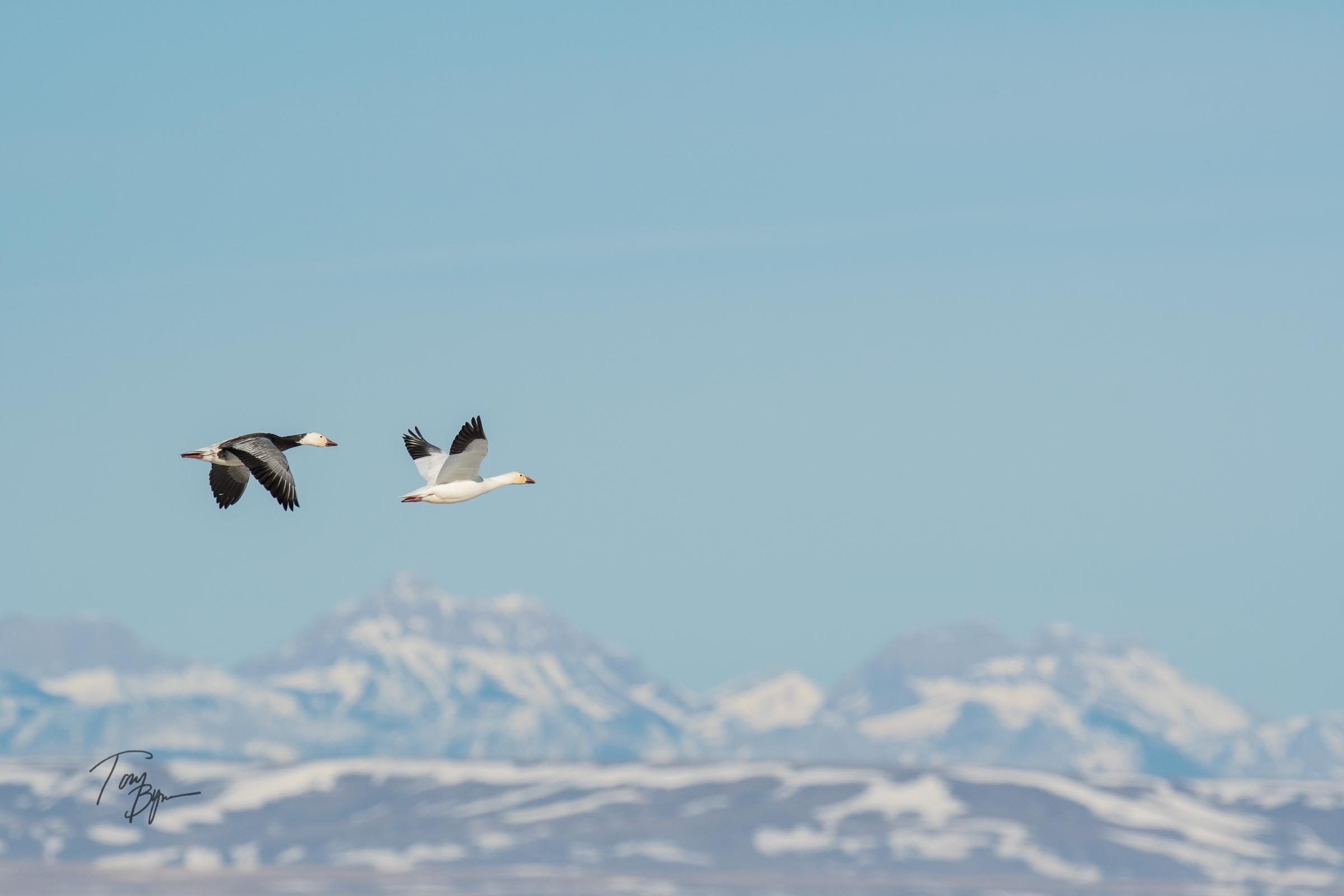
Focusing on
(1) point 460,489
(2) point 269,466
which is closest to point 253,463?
(2) point 269,466

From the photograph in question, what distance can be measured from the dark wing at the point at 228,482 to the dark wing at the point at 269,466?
146cm

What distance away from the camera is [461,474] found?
2093 inches

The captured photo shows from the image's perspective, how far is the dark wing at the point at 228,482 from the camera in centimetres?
5059

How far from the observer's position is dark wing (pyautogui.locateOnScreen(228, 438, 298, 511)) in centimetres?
4612

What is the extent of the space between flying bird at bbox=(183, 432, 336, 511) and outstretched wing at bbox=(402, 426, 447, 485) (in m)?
2.56

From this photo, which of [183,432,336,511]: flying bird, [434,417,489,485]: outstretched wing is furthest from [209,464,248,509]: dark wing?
[434,417,489,485]: outstretched wing

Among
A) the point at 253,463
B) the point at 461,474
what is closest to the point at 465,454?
the point at 461,474

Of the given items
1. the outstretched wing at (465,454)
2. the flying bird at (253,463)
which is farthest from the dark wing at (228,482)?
the outstretched wing at (465,454)

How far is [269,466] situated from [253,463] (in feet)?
2.00

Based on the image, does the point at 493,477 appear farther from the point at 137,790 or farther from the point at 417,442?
the point at 137,790

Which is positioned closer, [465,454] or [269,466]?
[269,466]

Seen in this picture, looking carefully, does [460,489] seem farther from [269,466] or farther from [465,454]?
[269,466]

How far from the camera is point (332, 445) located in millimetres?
52875

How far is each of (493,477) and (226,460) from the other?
7.56m
